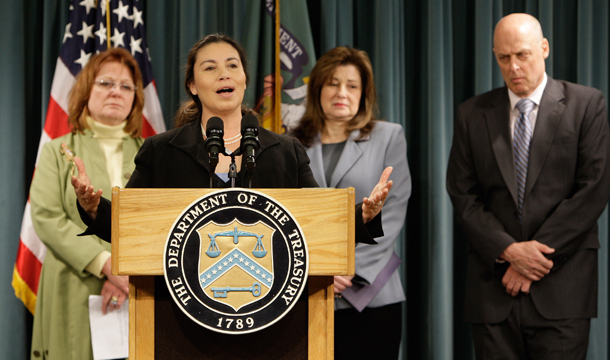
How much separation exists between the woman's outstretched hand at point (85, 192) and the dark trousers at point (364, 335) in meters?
1.52

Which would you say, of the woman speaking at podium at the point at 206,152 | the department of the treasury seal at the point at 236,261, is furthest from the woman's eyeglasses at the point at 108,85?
the department of the treasury seal at the point at 236,261

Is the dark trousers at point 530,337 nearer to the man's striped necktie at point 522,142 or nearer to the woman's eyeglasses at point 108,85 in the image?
the man's striped necktie at point 522,142

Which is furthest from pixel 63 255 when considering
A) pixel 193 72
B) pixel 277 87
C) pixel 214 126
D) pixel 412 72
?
pixel 412 72

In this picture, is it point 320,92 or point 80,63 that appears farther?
point 80,63

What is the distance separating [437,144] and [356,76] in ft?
2.49

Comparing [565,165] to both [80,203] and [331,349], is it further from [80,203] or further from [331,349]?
[80,203]

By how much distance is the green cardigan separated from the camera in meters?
2.94

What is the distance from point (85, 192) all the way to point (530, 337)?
2.07 m

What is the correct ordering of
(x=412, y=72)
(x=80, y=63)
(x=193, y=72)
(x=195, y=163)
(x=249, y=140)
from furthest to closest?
(x=412, y=72) < (x=80, y=63) < (x=193, y=72) < (x=195, y=163) < (x=249, y=140)

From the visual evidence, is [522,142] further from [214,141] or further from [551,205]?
[214,141]

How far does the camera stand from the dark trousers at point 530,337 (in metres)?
2.69

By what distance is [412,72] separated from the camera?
12.7 feet

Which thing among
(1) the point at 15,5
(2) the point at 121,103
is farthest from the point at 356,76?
(1) the point at 15,5

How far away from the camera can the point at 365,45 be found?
3.86 m
